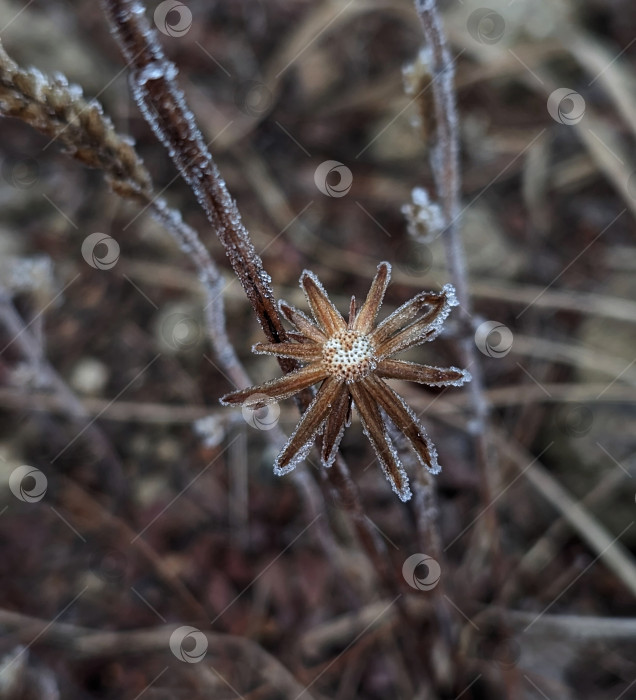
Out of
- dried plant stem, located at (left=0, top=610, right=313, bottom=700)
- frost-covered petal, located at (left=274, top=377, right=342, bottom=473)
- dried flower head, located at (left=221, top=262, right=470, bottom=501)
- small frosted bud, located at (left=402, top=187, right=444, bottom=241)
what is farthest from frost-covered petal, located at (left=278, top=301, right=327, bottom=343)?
dried plant stem, located at (left=0, top=610, right=313, bottom=700)

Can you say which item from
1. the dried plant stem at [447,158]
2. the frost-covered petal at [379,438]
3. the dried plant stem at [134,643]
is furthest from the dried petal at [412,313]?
the dried plant stem at [134,643]

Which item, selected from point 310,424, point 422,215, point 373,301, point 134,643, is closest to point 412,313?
point 373,301

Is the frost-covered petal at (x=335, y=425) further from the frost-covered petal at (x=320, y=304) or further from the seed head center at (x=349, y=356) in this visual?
the frost-covered petal at (x=320, y=304)

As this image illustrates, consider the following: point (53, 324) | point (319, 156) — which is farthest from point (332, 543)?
point (319, 156)

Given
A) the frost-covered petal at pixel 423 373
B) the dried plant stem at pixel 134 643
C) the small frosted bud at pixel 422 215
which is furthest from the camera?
the dried plant stem at pixel 134 643

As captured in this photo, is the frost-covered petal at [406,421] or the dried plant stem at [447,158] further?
the dried plant stem at [447,158]

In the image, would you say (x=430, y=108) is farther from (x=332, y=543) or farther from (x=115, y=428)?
(x=115, y=428)

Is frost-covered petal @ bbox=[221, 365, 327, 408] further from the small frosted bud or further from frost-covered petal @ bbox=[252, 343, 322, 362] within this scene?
the small frosted bud
